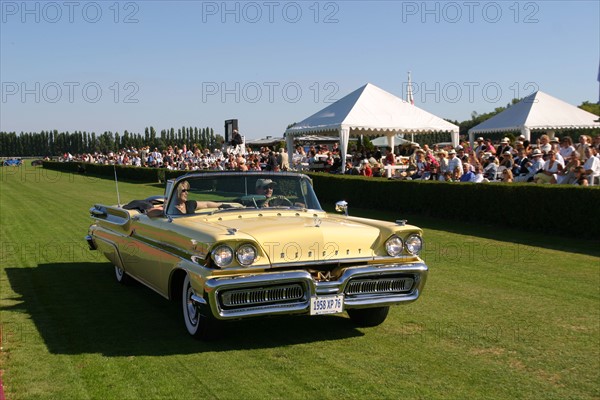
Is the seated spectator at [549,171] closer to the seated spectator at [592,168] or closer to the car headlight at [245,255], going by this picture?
the seated spectator at [592,168]

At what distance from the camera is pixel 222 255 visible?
5734 mm

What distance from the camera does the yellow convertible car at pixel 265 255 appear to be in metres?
5.72

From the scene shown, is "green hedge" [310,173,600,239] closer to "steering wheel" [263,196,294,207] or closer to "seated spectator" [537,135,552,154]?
"seated spectator" [537,135,552,154]

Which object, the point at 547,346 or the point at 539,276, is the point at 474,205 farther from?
the point at 547,346

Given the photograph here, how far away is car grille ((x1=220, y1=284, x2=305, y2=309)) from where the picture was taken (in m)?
5.66

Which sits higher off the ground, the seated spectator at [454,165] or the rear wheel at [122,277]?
the seated spectator at [454,165]

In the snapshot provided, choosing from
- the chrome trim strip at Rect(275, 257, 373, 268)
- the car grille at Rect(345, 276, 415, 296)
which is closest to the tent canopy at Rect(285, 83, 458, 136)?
the car grille at Rect(345, 276, 415, 296)

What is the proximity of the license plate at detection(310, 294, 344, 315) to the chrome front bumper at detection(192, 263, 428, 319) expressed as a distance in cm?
4

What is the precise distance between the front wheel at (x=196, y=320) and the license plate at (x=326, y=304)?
0.88 metres

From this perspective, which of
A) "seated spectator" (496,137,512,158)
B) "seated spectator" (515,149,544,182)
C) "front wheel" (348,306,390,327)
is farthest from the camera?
"seated spectator" (496,137,512,158)

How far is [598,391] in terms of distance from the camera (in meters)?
5.05

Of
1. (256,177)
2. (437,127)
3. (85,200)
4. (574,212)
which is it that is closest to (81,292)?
(256,177)

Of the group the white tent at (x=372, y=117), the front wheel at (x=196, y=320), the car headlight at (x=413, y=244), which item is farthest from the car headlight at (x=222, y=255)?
the white tent at (x=372, y=117)

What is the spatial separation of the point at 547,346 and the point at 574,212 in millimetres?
8128
